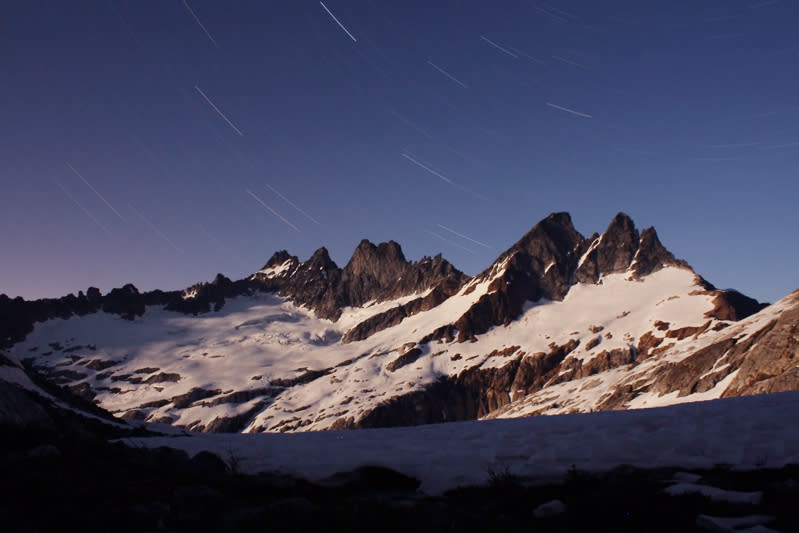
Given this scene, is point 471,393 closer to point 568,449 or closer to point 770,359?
point 770,359

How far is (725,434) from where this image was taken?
36.6 feet

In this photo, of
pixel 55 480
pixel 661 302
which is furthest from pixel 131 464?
pixel 661 302

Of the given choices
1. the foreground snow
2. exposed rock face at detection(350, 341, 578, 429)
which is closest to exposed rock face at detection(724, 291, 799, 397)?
the foreground snow

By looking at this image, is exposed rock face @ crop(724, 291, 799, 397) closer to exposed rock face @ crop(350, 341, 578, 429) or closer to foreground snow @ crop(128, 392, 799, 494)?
foreground snow @ crop(128, 392, 799, 494)

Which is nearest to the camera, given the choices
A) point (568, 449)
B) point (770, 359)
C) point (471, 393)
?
point (568, 449)

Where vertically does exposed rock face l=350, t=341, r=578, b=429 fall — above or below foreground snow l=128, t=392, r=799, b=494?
below

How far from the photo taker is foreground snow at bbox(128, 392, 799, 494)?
9867mm

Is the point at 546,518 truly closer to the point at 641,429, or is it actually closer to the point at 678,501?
the point at 678,501

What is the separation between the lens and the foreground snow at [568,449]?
9.87 meters

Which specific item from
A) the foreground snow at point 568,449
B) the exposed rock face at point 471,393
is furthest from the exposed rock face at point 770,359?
the exposed rock face at point 471,393

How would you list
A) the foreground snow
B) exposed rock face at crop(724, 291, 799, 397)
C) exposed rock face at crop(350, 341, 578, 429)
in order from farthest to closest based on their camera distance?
exposed rock face at crop(350, 341, 578, 429) < exposed rock face at crop(724, 291, 799, 397) < the foreground snow

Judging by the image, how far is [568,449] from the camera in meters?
11.0

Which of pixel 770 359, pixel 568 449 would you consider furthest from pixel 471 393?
pixel 568 449

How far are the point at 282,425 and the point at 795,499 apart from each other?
163m
